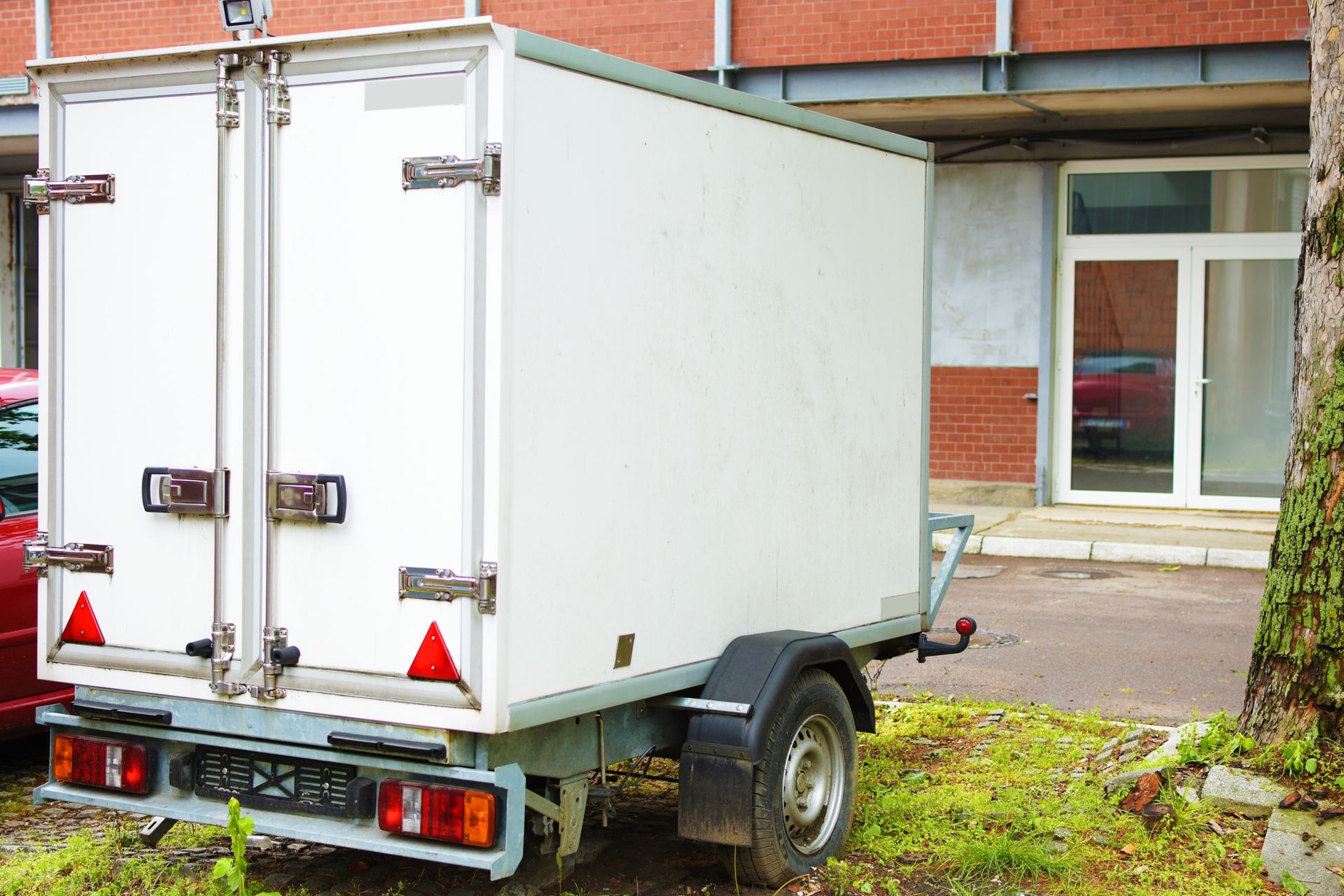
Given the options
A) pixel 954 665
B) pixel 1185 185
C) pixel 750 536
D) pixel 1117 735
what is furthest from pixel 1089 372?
pixel 750 536

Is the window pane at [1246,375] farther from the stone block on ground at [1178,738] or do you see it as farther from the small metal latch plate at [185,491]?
the small metal latch plate at [185,491]

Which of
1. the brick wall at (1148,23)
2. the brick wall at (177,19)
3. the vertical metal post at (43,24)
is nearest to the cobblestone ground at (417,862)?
the brick wall at (1148,23)

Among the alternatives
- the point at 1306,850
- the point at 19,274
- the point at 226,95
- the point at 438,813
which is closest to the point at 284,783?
the point at 438,813

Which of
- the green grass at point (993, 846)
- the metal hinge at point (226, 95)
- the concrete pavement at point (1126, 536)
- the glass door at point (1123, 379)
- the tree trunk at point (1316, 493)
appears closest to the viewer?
the metal hinge at point (226, 95)

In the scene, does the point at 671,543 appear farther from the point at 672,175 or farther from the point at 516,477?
the point at 672,175

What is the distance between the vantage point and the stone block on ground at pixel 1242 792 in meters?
5.13

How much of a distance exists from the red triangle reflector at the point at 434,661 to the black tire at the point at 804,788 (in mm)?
1164

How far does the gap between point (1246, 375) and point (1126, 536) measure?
297cm

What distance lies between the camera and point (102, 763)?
441 centimetres

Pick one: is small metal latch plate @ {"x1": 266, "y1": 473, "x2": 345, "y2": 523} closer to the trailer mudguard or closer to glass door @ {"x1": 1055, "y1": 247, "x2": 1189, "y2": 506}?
the trailer mudguard

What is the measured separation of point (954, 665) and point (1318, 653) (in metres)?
3.22

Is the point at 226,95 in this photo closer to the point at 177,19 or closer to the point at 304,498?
the point at 304,498

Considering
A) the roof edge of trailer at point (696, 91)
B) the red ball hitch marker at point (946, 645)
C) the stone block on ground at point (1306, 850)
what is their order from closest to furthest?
1. the roof edge of trailer at point (696, 91)
2. the stone block on ground at point (1306, 850)
3. the red ball hitch marker at point (946, 645)

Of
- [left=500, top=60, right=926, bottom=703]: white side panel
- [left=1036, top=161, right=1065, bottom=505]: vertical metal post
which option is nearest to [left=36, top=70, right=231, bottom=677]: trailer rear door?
[left=500, top=60, right=926, bottom=703]: white side panel
